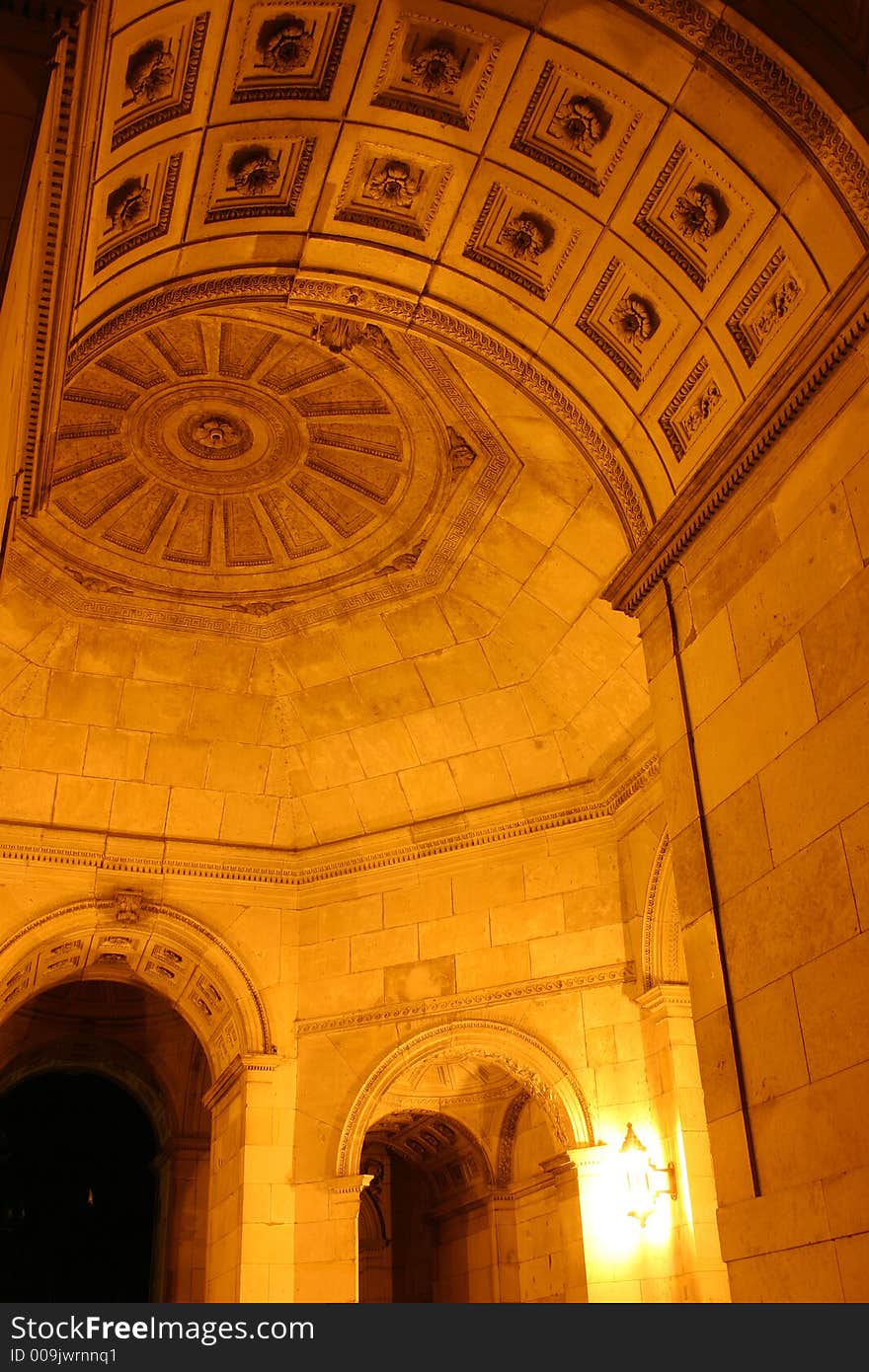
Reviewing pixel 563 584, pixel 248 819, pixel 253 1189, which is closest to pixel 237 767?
pixel 248 819

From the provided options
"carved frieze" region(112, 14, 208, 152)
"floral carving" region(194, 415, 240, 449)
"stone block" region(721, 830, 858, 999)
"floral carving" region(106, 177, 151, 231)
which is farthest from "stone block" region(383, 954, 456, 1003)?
"carved frieze" region(112, 14, 208, 152)

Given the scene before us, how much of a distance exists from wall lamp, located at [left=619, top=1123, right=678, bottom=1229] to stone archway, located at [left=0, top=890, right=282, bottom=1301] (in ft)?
12.2

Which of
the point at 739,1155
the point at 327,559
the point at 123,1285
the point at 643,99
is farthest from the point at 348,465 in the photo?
the point at 123,1285

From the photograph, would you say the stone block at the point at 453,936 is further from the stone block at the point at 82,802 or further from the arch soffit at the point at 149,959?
the stone block at the point at 82,802

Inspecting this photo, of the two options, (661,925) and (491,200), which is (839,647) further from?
(661,925)

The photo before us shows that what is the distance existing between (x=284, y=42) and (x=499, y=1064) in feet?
34.0

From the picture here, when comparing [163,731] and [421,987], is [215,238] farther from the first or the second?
[421,987]

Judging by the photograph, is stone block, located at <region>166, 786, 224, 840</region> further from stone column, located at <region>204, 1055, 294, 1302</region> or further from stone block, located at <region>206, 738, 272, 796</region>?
stone column, located at <region>204, 1055, 294, 1302</region>

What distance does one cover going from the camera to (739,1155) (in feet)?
22.9

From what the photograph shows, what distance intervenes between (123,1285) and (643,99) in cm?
1776

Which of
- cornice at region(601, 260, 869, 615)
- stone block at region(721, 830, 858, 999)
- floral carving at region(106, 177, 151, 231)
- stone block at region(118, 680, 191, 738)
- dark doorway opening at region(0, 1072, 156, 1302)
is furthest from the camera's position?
dark doorway opening at region(0, 1072, 156, 1302)

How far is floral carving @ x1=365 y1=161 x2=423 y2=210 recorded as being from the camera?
909 cm

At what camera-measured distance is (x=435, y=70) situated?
8414 mm

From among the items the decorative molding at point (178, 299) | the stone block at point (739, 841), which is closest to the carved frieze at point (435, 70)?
the decorative molding at point (178, 299)
